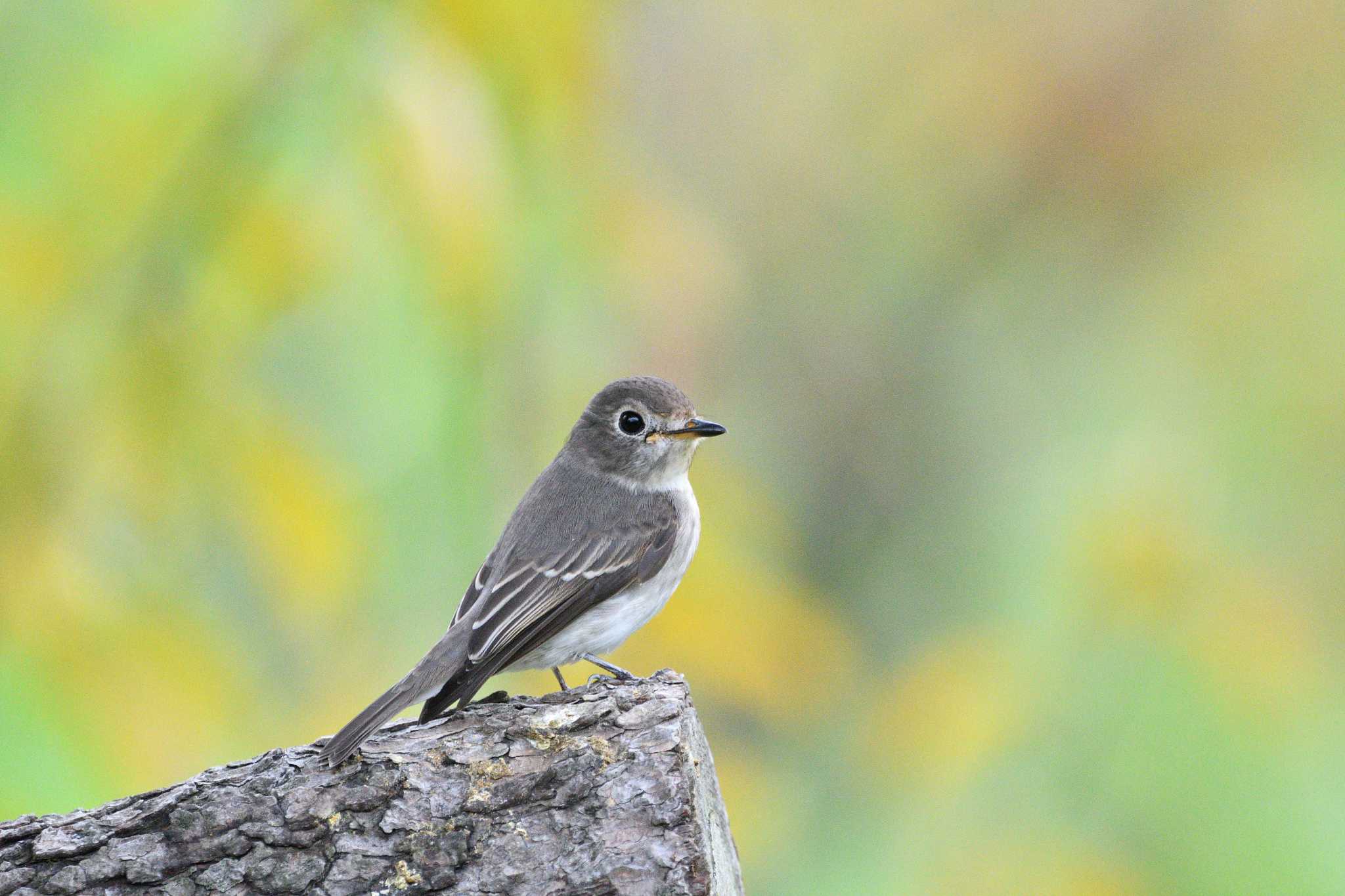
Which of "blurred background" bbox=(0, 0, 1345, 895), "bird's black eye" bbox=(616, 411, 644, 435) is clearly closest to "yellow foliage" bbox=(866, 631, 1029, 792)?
"blurred background" bbox=(0, 0, 1345, 895)

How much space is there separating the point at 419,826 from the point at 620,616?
159 cm

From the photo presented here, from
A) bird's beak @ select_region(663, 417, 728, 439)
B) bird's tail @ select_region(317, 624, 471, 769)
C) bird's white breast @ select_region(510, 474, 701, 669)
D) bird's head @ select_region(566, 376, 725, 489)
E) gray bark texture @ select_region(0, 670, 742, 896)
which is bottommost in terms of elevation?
gray bark texture @ select_region(0, 670, 742, 896)

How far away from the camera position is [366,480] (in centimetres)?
459

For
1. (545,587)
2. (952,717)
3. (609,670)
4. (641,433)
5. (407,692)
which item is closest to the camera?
(407,692)

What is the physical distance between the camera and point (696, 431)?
15.7 feet

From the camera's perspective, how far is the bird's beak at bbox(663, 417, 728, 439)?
474cm

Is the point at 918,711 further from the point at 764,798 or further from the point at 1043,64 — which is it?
the point at 1043,64

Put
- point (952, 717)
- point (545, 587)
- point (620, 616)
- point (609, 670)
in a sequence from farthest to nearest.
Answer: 1. point (952, 717)
2. point (609, 670)
3. point (620, 616)
4. point (545, 587)

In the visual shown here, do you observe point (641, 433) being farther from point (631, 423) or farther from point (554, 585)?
point (554, 585)

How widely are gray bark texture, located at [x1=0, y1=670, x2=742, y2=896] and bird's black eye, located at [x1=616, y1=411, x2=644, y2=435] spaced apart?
1969mm

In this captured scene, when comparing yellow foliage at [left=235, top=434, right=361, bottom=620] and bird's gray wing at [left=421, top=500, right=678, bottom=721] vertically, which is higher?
yellow foliage at [left=235, top=434, right=361, bottom=620]

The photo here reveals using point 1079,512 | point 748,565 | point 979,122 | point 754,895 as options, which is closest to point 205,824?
point 748,565

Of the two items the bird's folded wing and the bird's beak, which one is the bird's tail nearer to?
the bird's folded wing

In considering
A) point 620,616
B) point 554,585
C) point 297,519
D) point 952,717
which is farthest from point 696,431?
point 952,717
